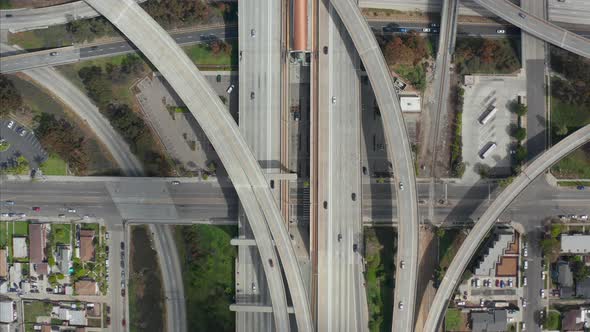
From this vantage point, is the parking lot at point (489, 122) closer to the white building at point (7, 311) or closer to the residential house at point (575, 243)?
the residential house at point (575, 243)

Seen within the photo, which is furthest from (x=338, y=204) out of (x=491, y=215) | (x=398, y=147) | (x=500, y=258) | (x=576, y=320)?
(x=576, y=320)

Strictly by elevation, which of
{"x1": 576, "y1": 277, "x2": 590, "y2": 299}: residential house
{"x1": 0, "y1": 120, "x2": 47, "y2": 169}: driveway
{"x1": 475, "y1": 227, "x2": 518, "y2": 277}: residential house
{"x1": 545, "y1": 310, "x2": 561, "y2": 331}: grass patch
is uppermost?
{"x1": 0, "y1": 120, "x2": 47, "y2": 169}: driveway

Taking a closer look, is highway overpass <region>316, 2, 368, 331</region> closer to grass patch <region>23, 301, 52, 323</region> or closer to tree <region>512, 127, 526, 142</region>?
tree <region>512, 127, 526, 142</region>

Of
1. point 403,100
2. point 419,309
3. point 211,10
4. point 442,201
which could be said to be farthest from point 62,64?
point 419,309

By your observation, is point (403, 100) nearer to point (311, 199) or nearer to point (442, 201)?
point (442, 201)

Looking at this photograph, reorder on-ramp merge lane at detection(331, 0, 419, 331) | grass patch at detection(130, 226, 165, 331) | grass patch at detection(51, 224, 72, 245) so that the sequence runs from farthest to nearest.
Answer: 1. grass patch at detection(51, 224, 72, 245)
2. grass patch at detection(130, 226, 165, 331)
3. on-ramp merge lane at detection(331, 0, 419, 331)

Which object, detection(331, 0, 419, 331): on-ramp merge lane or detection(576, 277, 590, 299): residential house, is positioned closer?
detection(331, 0, 419, 331): on-ramp merge lane

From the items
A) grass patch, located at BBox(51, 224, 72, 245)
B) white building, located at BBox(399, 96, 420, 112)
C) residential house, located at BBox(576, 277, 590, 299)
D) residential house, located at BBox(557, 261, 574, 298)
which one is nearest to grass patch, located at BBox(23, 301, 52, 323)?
grass patch, located at BBox(51, 224, 72, 245)

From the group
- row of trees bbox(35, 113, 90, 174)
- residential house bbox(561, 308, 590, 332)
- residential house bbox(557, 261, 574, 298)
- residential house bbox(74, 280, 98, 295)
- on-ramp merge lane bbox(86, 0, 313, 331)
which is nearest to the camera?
on-ramp merge lane bbox(86, 0, 313, 331)
